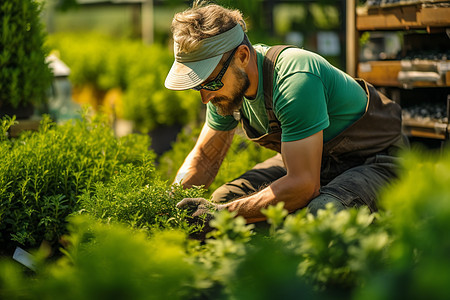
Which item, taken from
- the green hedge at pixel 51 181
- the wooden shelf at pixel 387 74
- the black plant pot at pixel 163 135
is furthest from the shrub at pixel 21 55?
the black plant pot at pixel 163 135

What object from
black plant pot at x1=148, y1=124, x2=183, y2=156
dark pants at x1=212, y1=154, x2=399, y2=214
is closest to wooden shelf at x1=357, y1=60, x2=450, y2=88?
dark pants at x1=212, y1=154, x2=399, y2=214

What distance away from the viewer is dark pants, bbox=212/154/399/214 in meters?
2.81

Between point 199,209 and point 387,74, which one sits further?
point 387,74

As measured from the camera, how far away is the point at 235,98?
292cm

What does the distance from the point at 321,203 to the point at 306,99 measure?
1.60 feet

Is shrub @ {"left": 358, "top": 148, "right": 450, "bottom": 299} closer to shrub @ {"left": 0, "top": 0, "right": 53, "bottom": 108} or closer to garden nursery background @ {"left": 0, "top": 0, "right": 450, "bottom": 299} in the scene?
garden nursery background @ {"left": 0, "top": 0, "right": 450, "bottom": 299}

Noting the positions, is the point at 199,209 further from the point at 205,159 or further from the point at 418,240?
the point at 418,240

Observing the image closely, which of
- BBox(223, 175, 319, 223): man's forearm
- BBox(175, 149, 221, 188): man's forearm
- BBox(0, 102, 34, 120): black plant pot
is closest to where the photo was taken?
BBox(223, 175, 319, 223): man's forearm

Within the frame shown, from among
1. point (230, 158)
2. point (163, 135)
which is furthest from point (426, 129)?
point (163, 135)

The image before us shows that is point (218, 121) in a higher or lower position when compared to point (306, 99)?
lower

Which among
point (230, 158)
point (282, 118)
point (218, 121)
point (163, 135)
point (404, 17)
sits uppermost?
point (404, 17)

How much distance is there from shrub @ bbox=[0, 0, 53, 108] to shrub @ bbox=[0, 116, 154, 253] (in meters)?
0.91

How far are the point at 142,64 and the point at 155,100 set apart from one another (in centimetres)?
179

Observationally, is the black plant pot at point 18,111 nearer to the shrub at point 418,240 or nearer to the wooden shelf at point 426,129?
the wooden shelf at point 426,129
